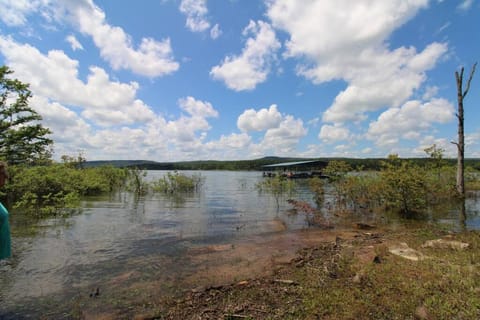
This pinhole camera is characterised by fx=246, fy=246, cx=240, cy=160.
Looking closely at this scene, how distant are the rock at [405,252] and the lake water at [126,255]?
130 inches

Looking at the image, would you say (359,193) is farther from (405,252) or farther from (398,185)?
(405,252)

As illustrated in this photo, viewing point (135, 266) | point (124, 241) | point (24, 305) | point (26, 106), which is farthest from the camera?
point (26, 106)

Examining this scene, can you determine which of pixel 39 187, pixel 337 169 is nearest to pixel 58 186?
pixel 39 187

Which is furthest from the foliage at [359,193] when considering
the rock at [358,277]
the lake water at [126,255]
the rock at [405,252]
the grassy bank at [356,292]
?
the rock at [358,277]

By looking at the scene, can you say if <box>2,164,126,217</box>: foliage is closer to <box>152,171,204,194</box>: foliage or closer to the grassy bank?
<box>152,171,204,194</box>: foliage

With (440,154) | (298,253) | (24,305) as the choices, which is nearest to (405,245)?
(298,253)

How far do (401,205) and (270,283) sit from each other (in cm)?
1443

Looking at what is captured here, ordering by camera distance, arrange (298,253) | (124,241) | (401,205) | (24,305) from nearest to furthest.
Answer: (24,305) → (298,253) → (124,241) → (401,205)

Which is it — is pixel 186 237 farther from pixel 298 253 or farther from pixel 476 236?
pixel 476 236

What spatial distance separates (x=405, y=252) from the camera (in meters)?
7.38

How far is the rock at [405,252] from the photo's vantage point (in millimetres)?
6864

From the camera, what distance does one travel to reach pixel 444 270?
5.71 meters

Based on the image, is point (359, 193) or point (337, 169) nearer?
point (337, 169)

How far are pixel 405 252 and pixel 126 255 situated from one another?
9245mm
